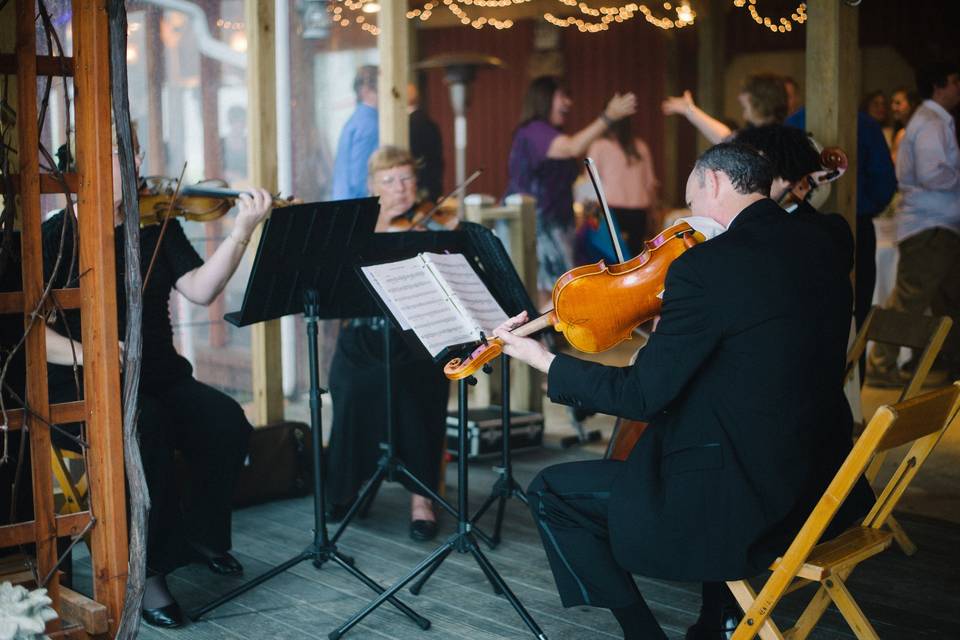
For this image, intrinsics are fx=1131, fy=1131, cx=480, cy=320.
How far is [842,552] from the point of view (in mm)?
2195

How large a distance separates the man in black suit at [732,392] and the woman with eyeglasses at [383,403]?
1420mm

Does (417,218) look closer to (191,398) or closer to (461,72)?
(191,398)

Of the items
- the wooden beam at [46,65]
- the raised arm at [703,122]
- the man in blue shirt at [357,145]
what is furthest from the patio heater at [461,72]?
the wooden beam at [46,65]

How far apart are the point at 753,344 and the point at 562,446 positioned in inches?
104

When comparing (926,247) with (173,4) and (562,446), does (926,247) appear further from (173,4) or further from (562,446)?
(173,4)

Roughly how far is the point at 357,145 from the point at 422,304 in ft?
7.08

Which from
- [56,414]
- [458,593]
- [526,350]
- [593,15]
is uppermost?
[593,15]

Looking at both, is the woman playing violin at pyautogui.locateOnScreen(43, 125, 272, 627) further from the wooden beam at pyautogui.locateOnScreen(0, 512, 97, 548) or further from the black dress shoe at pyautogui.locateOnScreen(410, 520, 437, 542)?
the wooden beam at pyautogui.locateOnScreen(0, 512, 97, 548)

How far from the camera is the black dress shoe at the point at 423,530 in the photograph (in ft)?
11.6

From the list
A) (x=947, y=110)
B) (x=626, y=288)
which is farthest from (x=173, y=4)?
(x=947, y=110)

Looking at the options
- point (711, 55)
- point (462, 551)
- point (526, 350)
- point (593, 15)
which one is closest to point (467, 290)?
point (526, 350)

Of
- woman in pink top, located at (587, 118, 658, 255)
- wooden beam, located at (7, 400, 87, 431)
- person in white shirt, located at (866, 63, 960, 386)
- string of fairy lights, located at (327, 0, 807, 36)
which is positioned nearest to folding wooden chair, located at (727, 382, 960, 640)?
wooden beam, located at (7, 400, 87, 431)

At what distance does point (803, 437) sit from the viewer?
7.04 feet

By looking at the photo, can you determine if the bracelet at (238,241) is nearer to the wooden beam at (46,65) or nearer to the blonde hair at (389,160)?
the blonde hair at (389,160)
